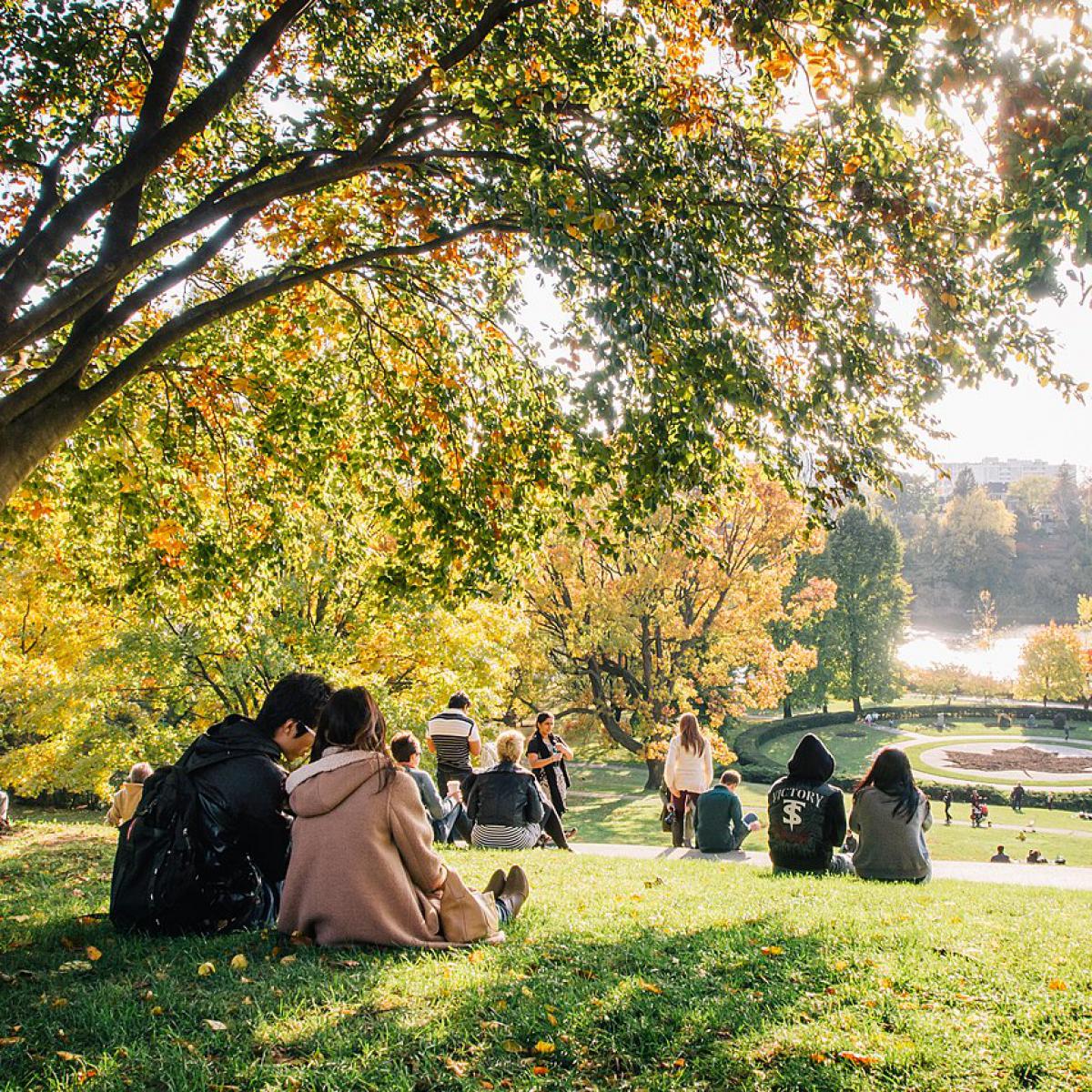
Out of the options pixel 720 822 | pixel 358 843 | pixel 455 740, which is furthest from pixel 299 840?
pixel 720 822

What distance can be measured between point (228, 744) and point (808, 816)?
20.4 feet

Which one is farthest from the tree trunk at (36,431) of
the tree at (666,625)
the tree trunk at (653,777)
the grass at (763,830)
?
the tree trunk at (653,777)

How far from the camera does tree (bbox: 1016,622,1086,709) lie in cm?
6047

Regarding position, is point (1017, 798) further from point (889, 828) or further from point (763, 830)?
point (889, 828)

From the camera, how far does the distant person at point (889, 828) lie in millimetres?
8047

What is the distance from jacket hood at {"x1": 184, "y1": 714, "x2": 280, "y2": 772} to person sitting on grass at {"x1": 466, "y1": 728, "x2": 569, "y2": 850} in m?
5.00

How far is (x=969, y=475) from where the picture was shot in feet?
509

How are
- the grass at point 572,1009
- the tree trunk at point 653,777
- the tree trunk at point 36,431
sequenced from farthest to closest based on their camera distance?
the tree trunk at point 653,777 → the tree trunk at point 36,431 → the grass at point 572,1009

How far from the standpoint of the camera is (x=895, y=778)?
7.93 m

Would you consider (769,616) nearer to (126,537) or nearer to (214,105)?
(126,537)

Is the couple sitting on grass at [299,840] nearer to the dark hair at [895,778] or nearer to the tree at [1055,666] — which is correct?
the dark hair at [895,778]

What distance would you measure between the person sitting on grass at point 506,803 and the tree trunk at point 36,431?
525 centimetres

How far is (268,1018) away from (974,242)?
6.92 metres

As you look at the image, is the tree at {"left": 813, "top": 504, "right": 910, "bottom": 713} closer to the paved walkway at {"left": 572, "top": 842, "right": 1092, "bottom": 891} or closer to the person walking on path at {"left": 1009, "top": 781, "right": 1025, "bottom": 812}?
the person walking on path at {"left": 1009, "top": 781, "right": 1025, "bottom": 812}
